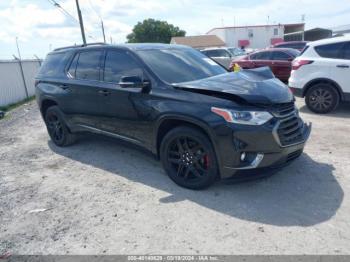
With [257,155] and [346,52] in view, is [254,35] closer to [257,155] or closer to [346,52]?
[346,52]

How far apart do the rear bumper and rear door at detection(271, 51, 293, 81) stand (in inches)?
369

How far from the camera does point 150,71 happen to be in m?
4.39

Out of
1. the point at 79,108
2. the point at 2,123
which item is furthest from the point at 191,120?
the point at 2,123

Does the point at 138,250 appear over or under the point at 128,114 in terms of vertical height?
under

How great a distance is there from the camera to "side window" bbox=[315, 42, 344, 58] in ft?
24.4

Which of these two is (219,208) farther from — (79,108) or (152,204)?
(79,108)

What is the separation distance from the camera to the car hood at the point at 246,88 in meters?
3.74

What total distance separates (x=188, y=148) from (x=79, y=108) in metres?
2.39

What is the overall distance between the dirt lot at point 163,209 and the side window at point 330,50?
8.94 feet

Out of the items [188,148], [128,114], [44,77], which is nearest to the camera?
[188,148]

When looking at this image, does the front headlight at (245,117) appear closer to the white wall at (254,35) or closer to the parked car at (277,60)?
the parked car at (277,60)

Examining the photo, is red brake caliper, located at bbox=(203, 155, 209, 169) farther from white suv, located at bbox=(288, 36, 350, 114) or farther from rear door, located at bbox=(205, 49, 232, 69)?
rear door, located at bbox=(205, 49, 232, 69)

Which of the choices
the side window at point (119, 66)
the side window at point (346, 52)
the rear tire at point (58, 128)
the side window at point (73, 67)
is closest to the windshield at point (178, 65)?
the side window at point (119, 66)

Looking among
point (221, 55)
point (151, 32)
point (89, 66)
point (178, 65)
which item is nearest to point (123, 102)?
point (178, 65)
